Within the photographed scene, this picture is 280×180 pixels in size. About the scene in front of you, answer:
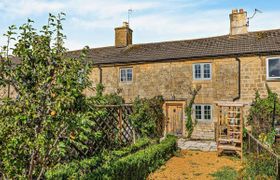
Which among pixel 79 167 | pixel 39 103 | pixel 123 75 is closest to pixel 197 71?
pixel 123 75

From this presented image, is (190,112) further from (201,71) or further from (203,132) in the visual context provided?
(201,71)

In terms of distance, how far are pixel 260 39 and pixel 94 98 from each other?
17246 millimetres

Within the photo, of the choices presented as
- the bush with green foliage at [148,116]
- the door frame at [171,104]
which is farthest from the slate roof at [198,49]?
the bush with green foliage at [148,116]

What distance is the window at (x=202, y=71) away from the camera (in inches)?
707

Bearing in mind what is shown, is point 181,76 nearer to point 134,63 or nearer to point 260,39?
point 134,63

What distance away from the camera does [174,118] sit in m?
19.0

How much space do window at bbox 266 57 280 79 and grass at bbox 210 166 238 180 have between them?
888cm

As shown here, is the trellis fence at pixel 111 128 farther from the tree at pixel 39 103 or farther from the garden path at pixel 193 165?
the tree at pixel 39 103

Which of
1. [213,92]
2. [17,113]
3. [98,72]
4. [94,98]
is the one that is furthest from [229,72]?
[17,113]

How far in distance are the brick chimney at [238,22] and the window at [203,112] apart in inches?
262

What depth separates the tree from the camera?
12.2ft

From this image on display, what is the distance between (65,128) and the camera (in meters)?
3.84

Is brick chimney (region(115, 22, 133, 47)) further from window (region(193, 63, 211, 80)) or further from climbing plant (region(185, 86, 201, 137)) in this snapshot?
climbing plant (region(185, 86, 201, 137))

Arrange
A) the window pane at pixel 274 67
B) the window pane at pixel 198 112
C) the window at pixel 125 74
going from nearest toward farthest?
the window pane at pixel 274 67
the window pane at pixel 198 112
the window at pixel 125 74
